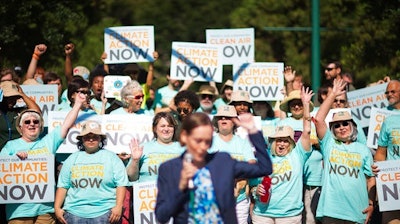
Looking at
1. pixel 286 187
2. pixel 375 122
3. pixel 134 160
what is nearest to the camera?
pixel 134 160

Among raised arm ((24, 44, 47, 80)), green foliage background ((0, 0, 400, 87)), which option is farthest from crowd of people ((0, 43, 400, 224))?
green foliage background ((0, 0, 400, 87))

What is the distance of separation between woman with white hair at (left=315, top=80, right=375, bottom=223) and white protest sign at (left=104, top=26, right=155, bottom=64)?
4.04 metres

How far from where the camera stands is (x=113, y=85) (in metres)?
16.2

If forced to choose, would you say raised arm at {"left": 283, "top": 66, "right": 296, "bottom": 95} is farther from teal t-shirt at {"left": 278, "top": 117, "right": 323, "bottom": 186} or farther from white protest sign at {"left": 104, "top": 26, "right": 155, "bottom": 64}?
teal t-shirt at {"left": 278, "top": 117, "right": 323, "bottom": 186}

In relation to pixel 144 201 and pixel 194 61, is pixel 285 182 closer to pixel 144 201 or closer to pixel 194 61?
pixel 144 201

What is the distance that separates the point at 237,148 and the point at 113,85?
8.15 feet

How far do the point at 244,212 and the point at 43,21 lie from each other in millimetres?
7765

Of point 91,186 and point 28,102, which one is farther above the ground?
point 28,102

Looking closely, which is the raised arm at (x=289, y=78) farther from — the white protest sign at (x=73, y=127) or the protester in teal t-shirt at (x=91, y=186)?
the protester in teal t-shirt at (x=91, y=186)

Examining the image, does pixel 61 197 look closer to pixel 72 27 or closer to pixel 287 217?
pixel 287 217

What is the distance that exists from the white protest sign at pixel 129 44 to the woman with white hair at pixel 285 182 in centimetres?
365

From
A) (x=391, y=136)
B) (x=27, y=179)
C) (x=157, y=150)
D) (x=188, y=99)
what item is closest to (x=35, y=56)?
(x=188, y=99)

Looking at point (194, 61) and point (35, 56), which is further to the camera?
point (194, 61)

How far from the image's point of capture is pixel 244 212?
47.8ft
